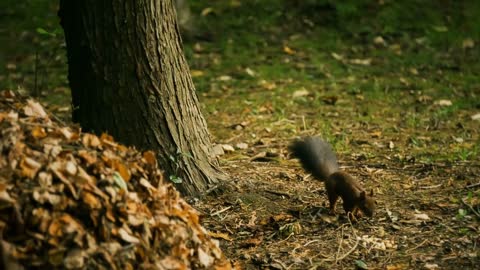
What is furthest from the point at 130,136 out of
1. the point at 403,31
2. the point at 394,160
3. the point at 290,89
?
the point at 403,31

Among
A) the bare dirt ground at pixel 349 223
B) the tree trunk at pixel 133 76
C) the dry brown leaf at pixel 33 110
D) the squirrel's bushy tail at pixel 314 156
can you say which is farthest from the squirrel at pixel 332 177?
the dry brown leaf at pixel 33 110

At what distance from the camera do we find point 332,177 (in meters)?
4.90

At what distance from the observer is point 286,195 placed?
16.6 feet

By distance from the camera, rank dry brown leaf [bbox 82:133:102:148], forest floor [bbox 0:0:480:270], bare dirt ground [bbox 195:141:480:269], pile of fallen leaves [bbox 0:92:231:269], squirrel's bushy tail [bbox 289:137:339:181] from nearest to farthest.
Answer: pile of fallen leaves [bbox 0:92:231:269], dry brown leaf [bbox 82:133:102:148], bare dirt ground [bbox 195:141:480:269], forest floor [bbox 0:0:480:270], squirrel's bushy tail [bbox 289:137:339:181]

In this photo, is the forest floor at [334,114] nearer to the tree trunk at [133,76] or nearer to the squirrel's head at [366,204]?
the squirrel's head at [366,204]

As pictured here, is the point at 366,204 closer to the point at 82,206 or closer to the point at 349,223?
the point at 349,223

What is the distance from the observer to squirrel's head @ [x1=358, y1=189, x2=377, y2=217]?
463 cm

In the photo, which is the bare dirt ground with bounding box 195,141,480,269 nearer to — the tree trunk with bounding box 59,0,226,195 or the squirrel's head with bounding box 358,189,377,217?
the squirrel's head with bounding box 358,189,377,217

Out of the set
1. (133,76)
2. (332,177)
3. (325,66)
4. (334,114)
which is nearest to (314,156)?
(332,177)

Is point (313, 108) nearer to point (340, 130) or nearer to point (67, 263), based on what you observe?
point (340, 130)

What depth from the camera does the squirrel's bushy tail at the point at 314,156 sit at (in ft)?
16.5

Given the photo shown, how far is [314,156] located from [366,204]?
567mm

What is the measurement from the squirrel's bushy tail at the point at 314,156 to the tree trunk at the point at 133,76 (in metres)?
0.77

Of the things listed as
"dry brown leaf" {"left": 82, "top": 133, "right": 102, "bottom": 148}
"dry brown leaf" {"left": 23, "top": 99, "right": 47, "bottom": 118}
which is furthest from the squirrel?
"dry brown leaf" {"left": 23, "top": 99, "right": 47, "bottom": 118}
